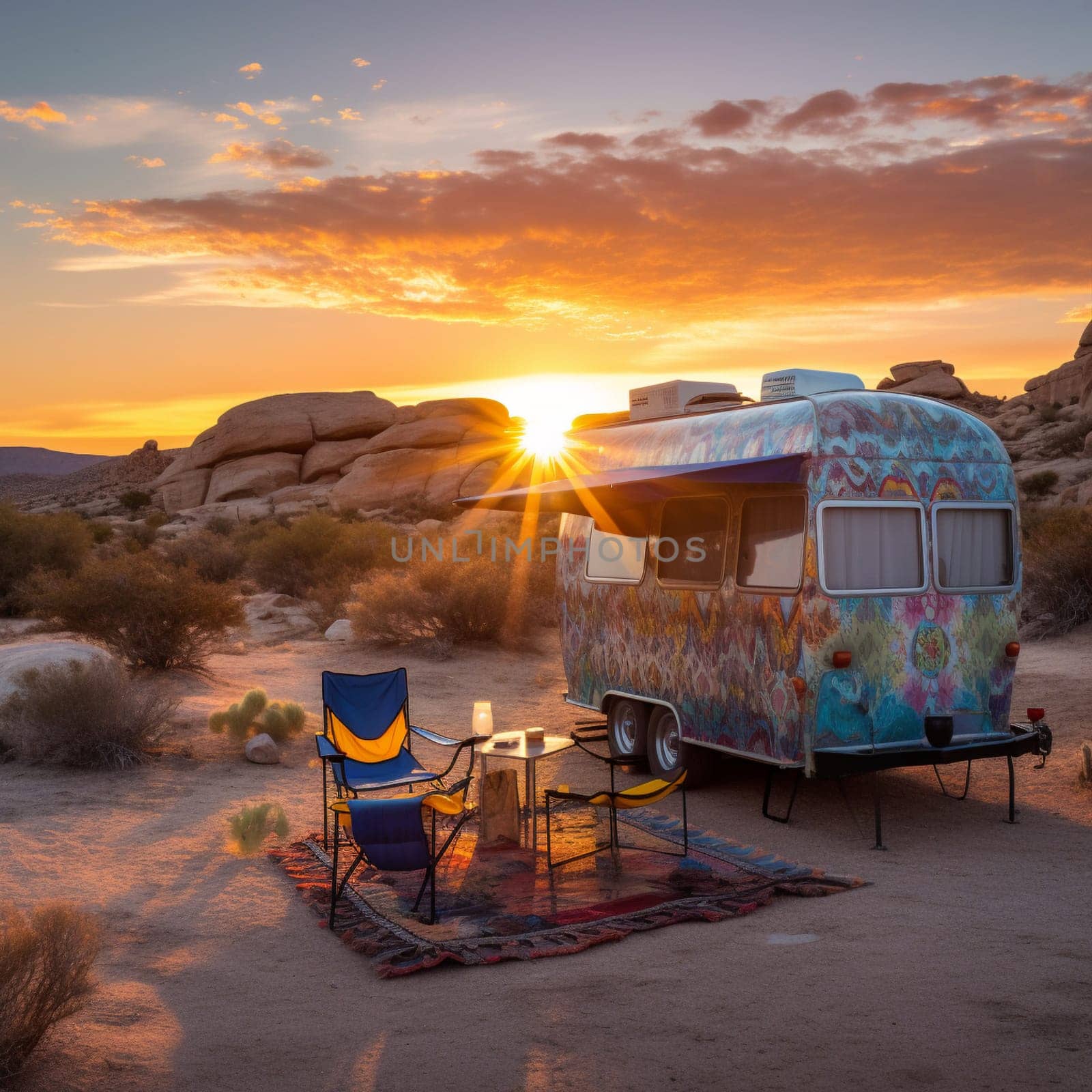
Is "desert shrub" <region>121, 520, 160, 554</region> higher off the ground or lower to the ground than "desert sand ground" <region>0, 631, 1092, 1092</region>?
higher

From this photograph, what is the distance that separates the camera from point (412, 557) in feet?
71.4

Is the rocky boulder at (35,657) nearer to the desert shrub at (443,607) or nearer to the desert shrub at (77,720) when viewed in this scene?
the desert shrub at (77,720)

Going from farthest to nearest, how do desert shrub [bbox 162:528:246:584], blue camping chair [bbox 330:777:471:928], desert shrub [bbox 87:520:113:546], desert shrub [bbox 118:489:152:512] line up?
desert shrub [bbox 118:489:152:512], desert shrub [bbox 87:520:113:546], desert shrub [bbox 162:528:246:584], blue camping chair [bbox 330:777:471:928]

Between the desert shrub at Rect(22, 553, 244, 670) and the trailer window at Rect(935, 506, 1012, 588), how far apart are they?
29.4 ft

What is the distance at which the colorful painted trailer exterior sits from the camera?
7109 mm

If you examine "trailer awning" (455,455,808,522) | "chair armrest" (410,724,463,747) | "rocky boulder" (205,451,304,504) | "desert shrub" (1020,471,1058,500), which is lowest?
"chair armrest" (410,724,463,747)

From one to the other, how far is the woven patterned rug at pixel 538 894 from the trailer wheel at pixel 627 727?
5.43ft

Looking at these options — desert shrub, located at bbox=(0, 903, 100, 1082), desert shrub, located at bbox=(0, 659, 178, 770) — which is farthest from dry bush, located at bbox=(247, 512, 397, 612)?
desert shrub, located at bbox=(0, 903, 100, 1082)

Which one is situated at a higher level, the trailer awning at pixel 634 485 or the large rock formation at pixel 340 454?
the large rock formation at pixel 340 454

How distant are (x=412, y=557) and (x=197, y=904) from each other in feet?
51.9

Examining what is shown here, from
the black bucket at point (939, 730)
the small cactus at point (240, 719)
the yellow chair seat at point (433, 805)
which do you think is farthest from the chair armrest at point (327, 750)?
the black bucket at point (939, 730)

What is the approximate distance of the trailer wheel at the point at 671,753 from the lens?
27.8 feet

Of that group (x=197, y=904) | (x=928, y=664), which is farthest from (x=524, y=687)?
(x=197, y=904)

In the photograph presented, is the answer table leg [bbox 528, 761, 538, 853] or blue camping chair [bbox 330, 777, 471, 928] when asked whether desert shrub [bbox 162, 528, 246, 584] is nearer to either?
table leg [bbox 528, 761, 538, 853]
